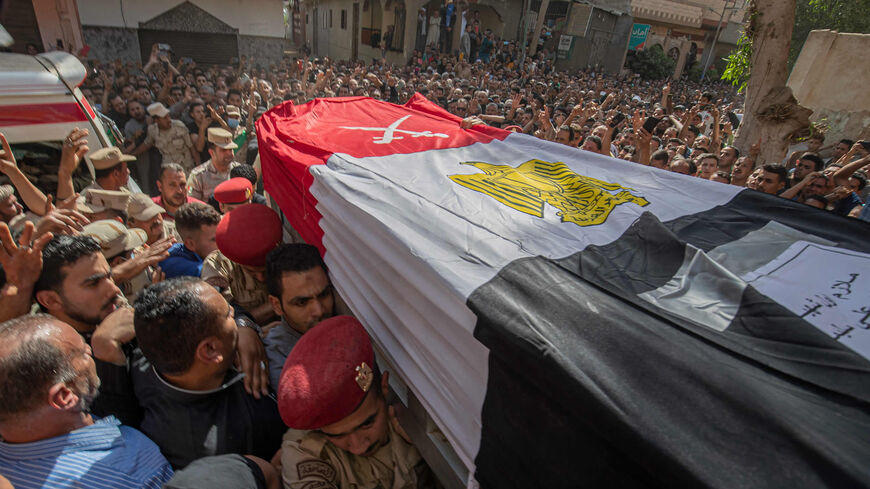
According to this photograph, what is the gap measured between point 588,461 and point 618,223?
1062 millimetres

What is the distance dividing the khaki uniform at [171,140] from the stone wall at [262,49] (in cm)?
989

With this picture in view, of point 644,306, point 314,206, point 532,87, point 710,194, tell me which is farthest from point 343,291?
point 532,87

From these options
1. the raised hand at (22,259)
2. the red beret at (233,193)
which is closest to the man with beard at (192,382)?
the raised hand at (22,259)

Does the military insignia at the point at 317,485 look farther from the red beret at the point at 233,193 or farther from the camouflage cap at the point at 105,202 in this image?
the camouflage cap at the point at 105,202

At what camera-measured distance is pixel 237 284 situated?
2229mm

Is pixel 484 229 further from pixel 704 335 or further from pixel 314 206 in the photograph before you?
pixel 314 206

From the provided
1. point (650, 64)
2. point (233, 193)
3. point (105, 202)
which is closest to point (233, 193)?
point (233, 193)

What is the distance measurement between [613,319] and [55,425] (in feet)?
4.95

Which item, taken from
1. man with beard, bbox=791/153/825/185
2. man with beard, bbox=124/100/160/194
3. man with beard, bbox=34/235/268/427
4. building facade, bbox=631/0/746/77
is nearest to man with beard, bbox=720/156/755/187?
man with beard, bbox=791/153/825/185

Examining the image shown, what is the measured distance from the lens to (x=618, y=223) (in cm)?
164

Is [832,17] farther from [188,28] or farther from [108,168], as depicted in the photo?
[188,28]

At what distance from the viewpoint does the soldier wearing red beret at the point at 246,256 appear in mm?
2000

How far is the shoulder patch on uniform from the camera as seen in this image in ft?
4.07

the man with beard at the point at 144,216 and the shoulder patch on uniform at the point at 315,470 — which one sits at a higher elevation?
the man with beard at the point at 144,216
